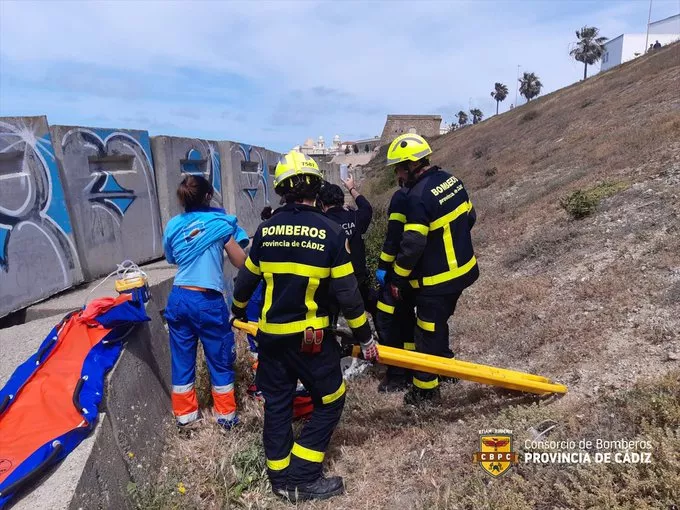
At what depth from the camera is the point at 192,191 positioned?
3150 millimetres

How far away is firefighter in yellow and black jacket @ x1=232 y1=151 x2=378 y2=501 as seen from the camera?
8.75 feet

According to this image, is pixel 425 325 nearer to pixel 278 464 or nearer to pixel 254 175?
pixel 278 464

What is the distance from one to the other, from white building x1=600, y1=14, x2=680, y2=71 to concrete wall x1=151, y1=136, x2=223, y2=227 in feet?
240

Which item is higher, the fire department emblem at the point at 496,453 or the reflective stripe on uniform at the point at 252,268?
the reflective stripe on uniform at the point at 252,268

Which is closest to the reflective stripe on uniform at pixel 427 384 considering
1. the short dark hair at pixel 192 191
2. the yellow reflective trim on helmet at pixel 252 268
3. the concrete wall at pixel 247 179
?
the yellow reflective trim on helmet at pixel 252 268

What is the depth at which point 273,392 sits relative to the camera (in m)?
2.87

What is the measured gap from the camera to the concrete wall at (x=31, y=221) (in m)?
3.71

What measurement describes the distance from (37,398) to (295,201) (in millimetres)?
1714

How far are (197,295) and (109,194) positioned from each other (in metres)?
2.55

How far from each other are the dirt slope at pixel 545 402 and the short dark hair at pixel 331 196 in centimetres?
164

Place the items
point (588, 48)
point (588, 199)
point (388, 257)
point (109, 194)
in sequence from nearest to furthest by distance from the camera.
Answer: point (388, 257) → point (109, 194) → point (588, 199) → point (588, 48)

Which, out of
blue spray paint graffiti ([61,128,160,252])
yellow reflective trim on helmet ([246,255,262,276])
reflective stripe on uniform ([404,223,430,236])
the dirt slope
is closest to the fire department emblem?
the dirt slope

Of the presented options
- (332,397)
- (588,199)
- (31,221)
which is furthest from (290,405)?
(588,199)

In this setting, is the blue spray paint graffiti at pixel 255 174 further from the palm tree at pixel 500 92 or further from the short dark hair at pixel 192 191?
the palm tree at pixel 500 92
